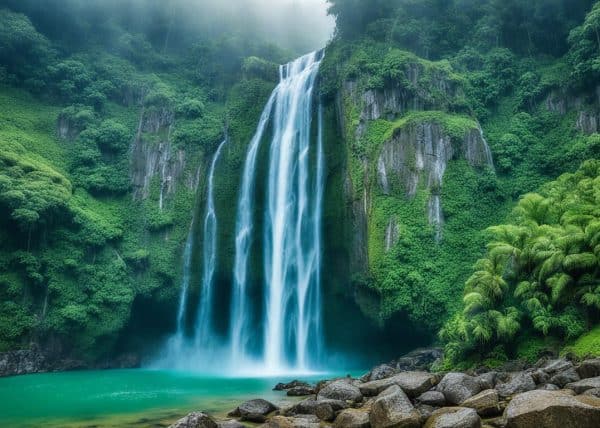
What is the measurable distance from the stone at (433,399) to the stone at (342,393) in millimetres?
1723

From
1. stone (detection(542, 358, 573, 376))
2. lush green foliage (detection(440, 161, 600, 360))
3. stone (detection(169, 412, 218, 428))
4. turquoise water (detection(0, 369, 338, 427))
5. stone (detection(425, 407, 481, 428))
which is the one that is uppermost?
lush green foliage (detection(440, 161, 600, 360))

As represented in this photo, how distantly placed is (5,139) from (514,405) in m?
31.6

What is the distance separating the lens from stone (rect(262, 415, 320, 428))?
9.70 metres

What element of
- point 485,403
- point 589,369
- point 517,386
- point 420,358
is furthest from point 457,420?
point 420,358

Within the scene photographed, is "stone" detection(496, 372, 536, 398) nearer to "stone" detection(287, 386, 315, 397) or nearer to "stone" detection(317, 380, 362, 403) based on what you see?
"stone" detection(317, 380, 362, 403)

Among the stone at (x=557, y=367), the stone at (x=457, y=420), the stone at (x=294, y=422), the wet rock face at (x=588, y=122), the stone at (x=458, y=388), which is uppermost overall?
the wet rock face at (x=588, y=122)

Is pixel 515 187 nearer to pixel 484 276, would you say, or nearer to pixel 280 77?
pixel 484 276

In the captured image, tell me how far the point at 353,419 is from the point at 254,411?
2.89 metres

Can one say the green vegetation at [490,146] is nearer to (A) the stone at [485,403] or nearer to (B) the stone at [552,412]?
(A) the stone at [485,403]

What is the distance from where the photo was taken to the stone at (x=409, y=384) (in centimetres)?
1171

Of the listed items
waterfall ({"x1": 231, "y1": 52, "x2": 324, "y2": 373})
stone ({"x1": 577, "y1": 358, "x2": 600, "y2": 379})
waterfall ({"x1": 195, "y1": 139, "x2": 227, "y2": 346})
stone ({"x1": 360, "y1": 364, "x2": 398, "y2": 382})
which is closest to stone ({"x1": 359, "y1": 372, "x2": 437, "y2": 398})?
stone ({"x1": 577, "y1": 358, "x2": 600, "y2": 379})

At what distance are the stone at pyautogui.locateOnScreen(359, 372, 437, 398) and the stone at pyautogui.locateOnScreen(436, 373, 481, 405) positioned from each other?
1.19ft

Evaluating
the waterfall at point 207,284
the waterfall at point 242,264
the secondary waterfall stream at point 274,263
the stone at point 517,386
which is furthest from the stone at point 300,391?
the waterfall at point 207,284

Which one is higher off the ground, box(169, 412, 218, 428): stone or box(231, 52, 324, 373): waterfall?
box(231, 52, 324, 373): waterfall
